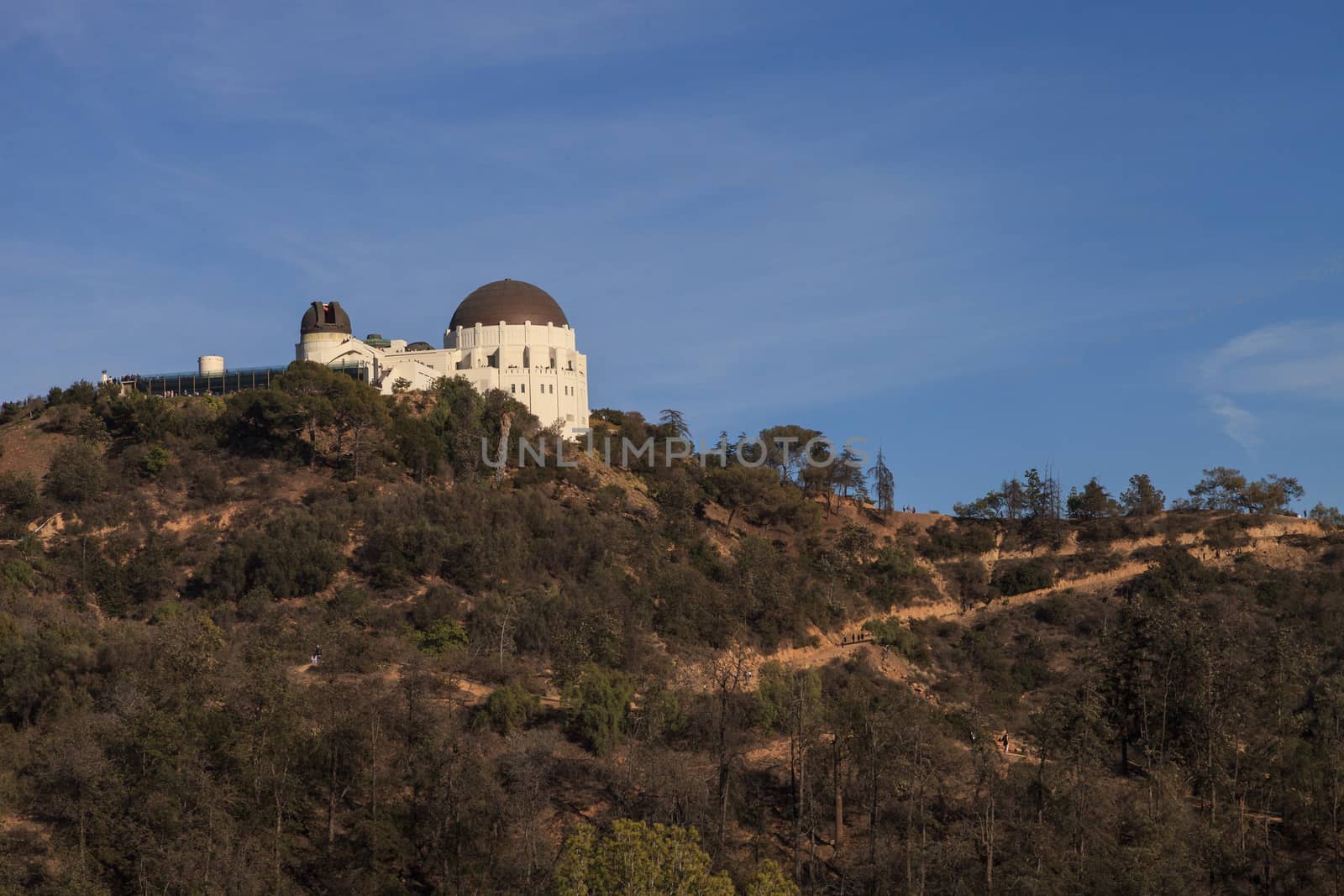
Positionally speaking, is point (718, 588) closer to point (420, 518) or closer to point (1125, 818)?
point (420, 518)

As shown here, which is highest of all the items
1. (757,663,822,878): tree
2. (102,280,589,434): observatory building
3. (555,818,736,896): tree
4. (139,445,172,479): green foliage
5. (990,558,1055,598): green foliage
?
(102,280,589,434): observatory building

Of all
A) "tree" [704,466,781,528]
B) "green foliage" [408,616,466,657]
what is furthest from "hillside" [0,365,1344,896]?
"tree" [704,466,781,528]

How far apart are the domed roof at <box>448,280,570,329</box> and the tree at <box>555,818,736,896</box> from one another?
45407 millimetres

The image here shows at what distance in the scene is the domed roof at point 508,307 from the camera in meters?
74.4

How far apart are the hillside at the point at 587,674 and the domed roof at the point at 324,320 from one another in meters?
6.28

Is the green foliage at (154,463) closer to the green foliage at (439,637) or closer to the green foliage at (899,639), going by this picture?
the green foliage at (439,637)

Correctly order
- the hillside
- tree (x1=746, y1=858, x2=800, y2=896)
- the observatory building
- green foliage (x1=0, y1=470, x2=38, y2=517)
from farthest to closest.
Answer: the observatory building
green foliage (x1=0, y1=470, x2=38, y2=517)
the hillside
tree (x1=746, y1=858, x2=800, y2=896)

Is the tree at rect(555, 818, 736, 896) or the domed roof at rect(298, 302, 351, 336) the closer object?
the tree at rect(555, 818, 736, 896)

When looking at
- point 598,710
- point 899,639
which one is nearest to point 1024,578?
point 899,639

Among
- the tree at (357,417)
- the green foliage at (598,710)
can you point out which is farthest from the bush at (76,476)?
the green foliage at (598,710)

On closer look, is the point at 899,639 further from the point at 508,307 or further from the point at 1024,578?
the point at 508,307

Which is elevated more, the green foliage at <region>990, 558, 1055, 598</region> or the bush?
the bush

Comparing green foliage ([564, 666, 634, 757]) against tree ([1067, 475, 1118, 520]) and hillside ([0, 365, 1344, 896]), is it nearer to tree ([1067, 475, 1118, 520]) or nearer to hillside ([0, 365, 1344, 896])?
hillside ([0, 365, 1344, 896])

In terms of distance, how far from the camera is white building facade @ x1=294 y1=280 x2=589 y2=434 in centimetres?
7156
